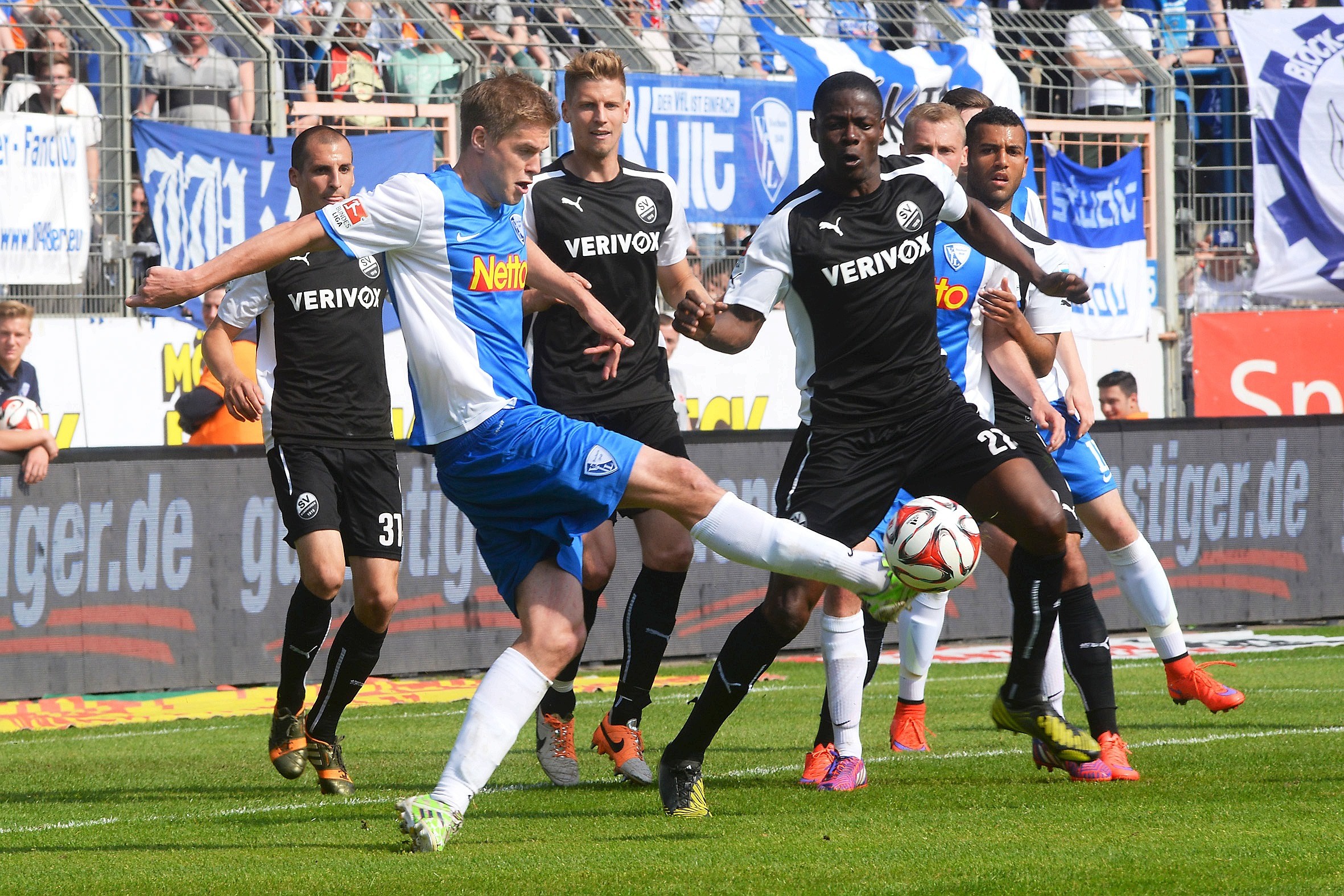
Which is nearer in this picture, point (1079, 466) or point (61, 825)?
point (61, 825)

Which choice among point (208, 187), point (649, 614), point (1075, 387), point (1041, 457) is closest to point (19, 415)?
point (208, 187)

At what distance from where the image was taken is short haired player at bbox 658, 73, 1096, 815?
229 inches

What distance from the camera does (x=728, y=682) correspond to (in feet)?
18.7

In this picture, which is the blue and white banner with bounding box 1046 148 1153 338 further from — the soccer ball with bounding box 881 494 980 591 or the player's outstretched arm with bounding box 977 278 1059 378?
the soccer ball with bounding box 881 494 980 591

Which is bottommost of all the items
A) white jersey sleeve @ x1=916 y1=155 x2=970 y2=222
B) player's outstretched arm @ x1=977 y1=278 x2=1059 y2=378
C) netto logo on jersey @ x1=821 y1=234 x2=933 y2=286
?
player's outstretched arm @ x1=977 y1=278 x2=1059 y2=378

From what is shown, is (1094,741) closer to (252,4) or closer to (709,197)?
(709,197)

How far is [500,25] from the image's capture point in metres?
13.7

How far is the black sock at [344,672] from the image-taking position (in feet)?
21.5

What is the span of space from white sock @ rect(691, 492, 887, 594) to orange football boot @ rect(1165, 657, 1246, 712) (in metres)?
2.61

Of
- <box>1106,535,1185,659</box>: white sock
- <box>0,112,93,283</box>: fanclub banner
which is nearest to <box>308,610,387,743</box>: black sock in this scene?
<box>1106,535,1185,659</box>: white sock

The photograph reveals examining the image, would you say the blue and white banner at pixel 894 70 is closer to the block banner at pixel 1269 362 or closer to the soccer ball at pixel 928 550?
the block banner at pixel 1269 362

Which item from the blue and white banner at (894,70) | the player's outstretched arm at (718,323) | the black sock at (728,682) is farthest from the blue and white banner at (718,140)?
the black sock at (728,682)

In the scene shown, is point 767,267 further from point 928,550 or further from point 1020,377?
point 928,550

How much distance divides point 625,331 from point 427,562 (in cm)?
425
